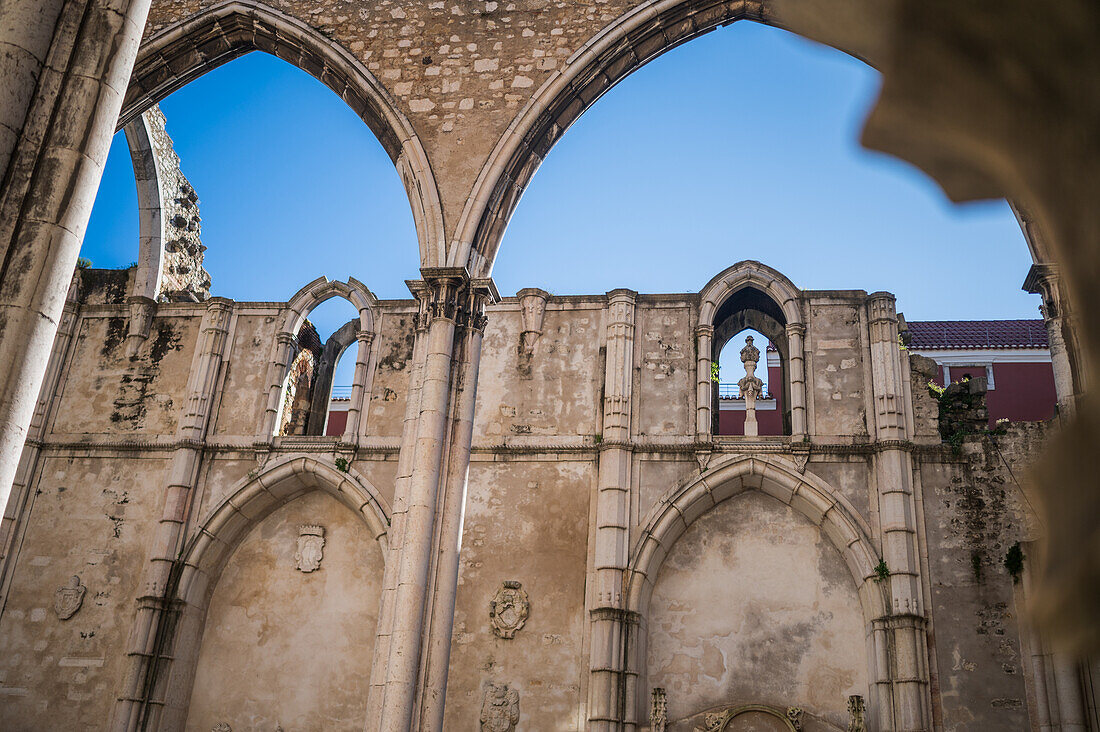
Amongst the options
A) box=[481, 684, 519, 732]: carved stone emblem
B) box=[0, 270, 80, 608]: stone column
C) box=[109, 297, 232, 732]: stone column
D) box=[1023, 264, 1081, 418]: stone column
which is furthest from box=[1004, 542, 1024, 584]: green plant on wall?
box=[0, 270, 80, 608]: stone column

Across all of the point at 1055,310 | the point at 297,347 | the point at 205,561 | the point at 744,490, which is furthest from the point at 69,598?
the point at 1055,310

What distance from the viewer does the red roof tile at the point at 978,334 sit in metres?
21.7

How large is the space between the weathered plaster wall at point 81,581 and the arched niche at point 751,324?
7.23m

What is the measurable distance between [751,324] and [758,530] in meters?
3.01

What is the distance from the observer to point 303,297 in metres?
14.4

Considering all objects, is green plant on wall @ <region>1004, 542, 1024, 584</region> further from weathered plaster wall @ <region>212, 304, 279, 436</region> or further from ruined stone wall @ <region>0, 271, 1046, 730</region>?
weathered plaster wall @ <region>212, 304, 279, 436</region>

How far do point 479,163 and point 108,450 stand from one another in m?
7.04

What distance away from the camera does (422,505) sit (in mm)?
8820

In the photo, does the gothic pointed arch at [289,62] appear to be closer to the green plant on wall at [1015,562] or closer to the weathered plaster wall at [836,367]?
the weathered plaster wall at [836,367]

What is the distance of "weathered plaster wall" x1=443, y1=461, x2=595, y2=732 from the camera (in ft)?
37.8

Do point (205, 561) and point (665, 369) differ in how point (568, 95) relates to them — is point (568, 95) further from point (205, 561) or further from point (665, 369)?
point (205, 561)

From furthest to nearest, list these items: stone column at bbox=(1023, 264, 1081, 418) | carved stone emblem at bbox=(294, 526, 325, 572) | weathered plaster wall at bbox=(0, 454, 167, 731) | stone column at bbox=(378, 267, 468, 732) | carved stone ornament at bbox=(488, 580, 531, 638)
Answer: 1. carved stone emblem at bbox=(294, 526, 325, 572)
2. weathered plaster wall at bbox=(0, 454, 167, 731)
3. carved stone ornament at bbox=(488, 580, 531, 638)
4. stone column at bbox=(1023, 264, 1081, 418)
5. stone column at bbox=(378, 267, 468, 732)

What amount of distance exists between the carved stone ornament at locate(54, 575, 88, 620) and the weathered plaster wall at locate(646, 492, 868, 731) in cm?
718

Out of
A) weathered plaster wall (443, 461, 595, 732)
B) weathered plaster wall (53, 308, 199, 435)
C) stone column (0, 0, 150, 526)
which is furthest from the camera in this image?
weathered plaster wall (53, 308, 199, 435)
